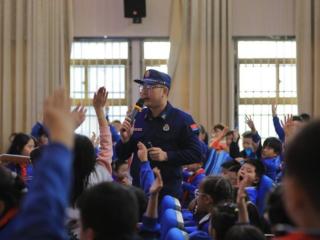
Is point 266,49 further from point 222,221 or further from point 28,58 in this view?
point 222,221

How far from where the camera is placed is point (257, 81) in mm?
11133

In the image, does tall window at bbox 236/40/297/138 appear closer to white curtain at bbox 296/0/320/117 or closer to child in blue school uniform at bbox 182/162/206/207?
white curtain at bbox 296/0/320/117

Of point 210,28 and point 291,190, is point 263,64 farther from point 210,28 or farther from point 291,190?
point 291,190

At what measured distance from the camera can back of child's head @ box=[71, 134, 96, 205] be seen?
2.37 m

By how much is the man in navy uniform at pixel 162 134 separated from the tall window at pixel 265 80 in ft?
23.4

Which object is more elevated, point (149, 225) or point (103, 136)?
point (103, 136)

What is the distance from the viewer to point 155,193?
2859mm

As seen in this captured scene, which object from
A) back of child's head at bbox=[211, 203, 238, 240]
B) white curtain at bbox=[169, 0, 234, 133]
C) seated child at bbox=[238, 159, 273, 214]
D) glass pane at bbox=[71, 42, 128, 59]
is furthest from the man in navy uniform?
glass pane at bbox=[71, 42, 128, 59]

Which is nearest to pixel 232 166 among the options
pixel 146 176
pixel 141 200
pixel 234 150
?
pixel 234 150

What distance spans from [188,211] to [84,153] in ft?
9.41

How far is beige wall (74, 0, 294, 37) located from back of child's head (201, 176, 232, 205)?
25.6ft

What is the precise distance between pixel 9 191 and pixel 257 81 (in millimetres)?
9785

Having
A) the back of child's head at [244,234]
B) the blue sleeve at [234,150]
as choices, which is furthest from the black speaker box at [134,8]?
the back of child's head at [244,234]

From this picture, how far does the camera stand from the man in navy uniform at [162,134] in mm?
3891
